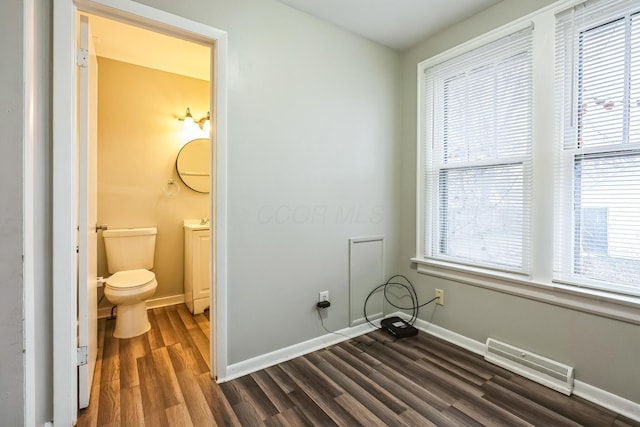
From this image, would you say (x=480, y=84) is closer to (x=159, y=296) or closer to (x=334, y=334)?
(x=334, y=334)

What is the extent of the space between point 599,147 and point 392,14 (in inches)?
62.6

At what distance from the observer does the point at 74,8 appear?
56.4 inches

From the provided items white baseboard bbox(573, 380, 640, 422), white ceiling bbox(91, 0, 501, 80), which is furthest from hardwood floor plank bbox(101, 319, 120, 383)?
white baseboard bbox(573, 380, 640, 422)

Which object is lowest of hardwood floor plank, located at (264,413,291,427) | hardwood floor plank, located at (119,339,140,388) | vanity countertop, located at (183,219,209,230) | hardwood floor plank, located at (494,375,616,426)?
hardwood floor plank, located at (264,413,291,427)

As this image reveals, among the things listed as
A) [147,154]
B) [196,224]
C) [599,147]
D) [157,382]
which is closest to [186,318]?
[196,224]

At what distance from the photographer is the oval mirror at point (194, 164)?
3197 millimetres

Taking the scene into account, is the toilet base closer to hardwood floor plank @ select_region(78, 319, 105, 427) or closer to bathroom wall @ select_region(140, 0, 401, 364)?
hardwood floor plank @ select_region(78, 319, 105, 427)

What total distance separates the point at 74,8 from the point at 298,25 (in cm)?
128

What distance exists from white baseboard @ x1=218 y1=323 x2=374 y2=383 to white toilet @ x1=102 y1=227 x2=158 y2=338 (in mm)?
1077

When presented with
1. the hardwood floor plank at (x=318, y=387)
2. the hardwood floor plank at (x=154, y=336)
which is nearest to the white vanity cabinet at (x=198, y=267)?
the hardwood floor plank at (x=154, y=336)

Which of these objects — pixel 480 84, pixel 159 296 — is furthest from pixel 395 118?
pixel 159 296

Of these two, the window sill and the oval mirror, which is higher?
the oval mirror

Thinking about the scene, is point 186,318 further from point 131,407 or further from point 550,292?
point 550,292

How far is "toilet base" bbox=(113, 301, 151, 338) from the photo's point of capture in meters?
2.40
